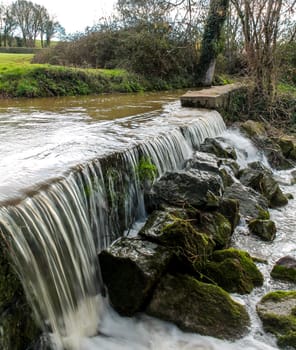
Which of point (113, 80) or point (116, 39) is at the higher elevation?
point (116, 39)

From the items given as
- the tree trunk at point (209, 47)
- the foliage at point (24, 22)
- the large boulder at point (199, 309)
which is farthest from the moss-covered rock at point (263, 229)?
the foliage at point (24, 22)

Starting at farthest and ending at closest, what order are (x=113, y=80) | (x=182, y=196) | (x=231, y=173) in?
1. (x=113, y=80)
2. (x=231, y=173)
3. (x=182, y=196)

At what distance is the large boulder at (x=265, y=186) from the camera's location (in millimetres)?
7750

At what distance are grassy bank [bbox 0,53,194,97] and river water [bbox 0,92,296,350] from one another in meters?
2.46

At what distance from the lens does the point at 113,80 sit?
17.3 m

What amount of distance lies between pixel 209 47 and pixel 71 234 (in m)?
18.3

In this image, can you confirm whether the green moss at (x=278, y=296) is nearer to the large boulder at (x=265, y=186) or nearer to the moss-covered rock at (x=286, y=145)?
the large boulder at (x=265, y=186)

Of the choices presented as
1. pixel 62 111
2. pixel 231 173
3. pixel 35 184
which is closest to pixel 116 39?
pixel 62 111

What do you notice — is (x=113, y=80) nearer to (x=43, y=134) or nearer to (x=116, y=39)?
(x=116, y=39)

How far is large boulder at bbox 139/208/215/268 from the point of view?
451 centimetres

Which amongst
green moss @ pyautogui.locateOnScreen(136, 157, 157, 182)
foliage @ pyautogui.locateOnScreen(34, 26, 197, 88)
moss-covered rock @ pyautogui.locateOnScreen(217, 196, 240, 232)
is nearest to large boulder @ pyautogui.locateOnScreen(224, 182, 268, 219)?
moss-covered rock @ pyautogui.locateOnScreen(217, 196, 240, 232)

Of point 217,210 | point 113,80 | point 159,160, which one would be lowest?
point 217,210

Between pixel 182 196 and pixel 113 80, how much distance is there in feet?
41.6

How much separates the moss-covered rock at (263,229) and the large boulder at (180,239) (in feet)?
5.63
